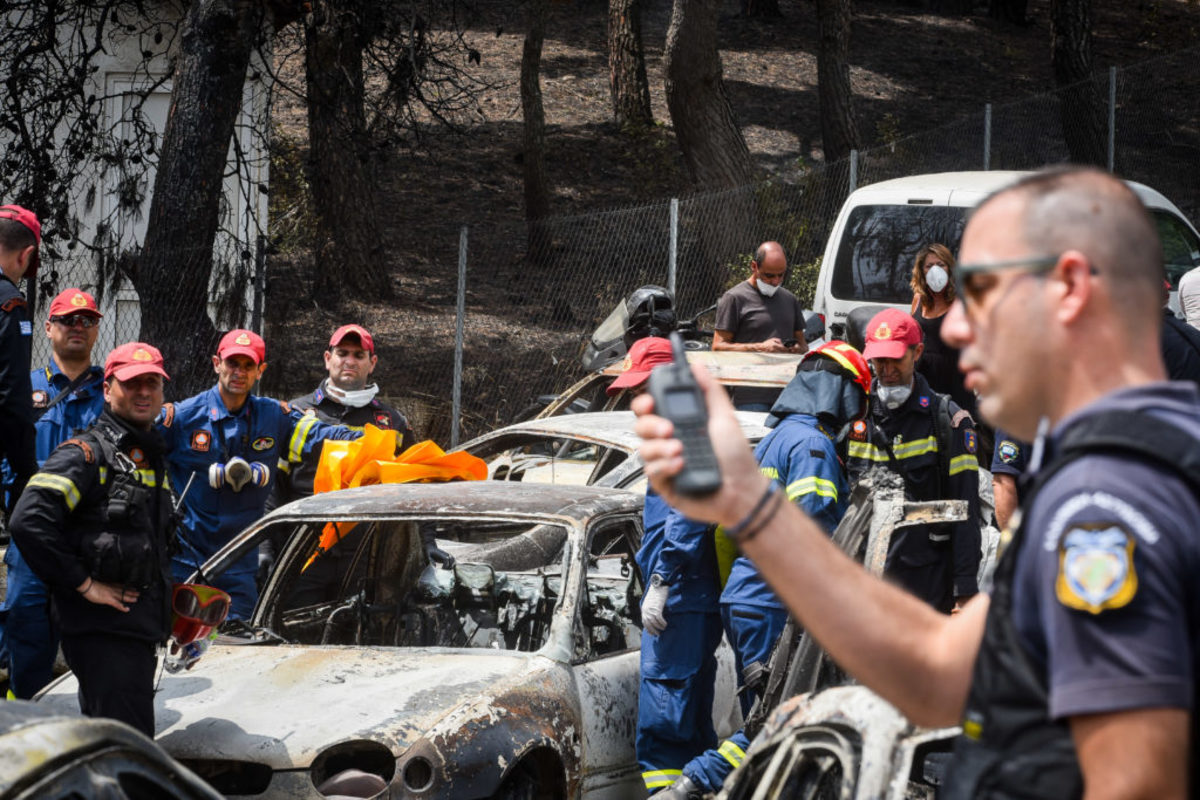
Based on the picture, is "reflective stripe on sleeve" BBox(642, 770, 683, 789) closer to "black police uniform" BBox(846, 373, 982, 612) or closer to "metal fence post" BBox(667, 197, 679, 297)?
"black police uniform" BBox(846, 373, 982, 612)

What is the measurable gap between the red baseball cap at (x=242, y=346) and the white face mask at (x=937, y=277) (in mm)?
3462

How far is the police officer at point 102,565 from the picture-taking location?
15.6 feet

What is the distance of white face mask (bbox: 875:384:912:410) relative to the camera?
5.99 metres

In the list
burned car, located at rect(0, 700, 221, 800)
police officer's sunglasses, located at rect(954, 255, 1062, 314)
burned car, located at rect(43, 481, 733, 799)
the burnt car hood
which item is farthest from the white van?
police officer's sunglasses, located at rect(954, 255, 1062, 314)

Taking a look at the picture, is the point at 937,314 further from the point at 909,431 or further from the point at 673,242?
the point at 673,242

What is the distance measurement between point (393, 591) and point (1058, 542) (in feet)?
15.7

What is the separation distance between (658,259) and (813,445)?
363 inches

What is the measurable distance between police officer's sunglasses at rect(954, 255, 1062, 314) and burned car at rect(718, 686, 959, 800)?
1.43 meters

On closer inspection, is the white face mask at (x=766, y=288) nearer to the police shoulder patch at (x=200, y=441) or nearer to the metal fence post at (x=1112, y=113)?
the police shoulder patch at (x=200, y=441)

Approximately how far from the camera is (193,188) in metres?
10.2

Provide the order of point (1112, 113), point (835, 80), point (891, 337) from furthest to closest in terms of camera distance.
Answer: point (835, 80)
point (1112, 113)
point (891, 337)

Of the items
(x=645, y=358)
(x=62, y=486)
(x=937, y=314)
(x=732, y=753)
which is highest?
(x=937, y=314)

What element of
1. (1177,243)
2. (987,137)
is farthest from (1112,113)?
(1177,243)

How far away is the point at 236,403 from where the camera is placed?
693cm
